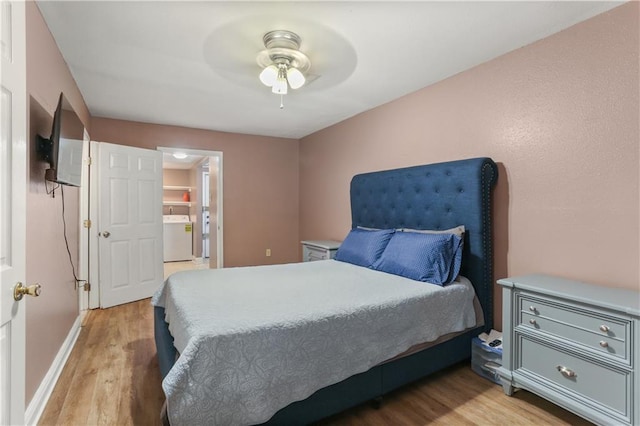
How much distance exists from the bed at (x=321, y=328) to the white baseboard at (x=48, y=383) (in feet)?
2.21

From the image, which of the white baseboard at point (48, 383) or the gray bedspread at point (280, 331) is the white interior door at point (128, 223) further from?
the gray bedspread at point (280, 331)

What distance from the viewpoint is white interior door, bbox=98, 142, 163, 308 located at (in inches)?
151

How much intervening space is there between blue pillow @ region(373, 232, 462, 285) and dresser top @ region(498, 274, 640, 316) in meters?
0.38

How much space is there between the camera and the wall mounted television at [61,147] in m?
1.88

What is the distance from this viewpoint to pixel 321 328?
1647 mm

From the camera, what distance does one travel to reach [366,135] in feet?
12.7

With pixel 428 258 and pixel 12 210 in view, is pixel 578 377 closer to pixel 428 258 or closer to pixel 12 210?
pixel 428 258

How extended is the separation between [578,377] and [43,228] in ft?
11.0

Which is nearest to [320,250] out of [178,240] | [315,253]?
[315,253]

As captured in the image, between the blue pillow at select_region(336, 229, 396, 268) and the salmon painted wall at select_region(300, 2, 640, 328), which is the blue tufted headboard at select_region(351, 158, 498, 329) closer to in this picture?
the salmon painted wall at select_region(300, 2, 640, 328)

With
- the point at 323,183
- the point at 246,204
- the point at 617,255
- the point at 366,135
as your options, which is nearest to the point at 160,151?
the point at 246,204

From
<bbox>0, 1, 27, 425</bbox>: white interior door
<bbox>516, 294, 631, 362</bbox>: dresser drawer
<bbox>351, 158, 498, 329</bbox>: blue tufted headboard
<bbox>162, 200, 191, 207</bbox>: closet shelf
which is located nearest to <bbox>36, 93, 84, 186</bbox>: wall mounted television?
<bbox>0, 1, 27, 425</bbox>: white interior door

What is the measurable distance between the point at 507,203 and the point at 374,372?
1633 millimetres

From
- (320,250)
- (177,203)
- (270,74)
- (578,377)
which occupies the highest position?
(270,74)
